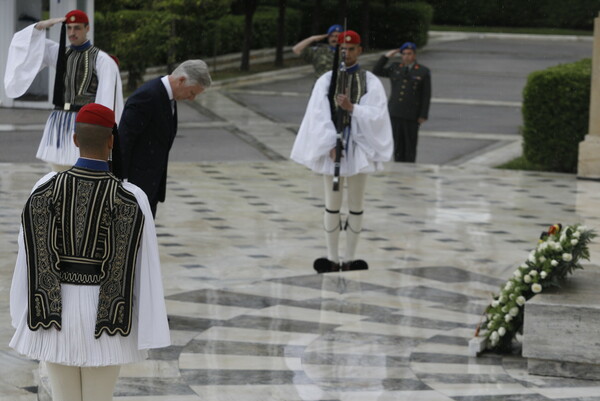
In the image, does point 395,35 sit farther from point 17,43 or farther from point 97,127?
point 97,127

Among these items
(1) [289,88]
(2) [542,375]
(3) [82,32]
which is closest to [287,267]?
(3) [82,32]

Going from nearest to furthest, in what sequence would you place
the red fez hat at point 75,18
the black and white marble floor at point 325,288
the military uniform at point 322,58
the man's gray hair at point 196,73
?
the black and white marble floor at point 325,288
the man's gray hair at point 196,73
the red fez hat at point 75,18
the military uniform at point 322,58

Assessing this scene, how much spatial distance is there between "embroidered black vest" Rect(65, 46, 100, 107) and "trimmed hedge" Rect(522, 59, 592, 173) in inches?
336

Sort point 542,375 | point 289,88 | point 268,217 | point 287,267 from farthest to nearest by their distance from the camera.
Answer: point 289,88
point 268,217
point 287,267
point 542,375

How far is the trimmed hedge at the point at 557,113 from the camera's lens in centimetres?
1622

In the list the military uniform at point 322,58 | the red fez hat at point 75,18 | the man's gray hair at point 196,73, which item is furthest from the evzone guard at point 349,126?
the military uniform at point 322,58

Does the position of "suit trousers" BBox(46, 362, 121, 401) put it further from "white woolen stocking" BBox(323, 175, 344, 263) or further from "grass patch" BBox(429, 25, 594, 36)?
"grass patch" BBox(429, 25, 594, 36)

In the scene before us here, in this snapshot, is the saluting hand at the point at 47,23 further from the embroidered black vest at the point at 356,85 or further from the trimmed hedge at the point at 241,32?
the trimmed hedge at the point at 241,32

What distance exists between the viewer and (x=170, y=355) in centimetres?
714

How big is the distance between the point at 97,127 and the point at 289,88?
25502 millimetres

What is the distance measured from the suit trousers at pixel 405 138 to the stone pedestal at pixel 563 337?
31.6 ft

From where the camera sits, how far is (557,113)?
16.3 meters

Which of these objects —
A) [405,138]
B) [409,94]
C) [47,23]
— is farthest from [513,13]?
[47,23]

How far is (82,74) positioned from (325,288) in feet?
7.46
